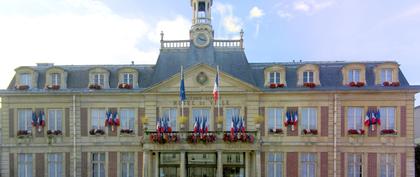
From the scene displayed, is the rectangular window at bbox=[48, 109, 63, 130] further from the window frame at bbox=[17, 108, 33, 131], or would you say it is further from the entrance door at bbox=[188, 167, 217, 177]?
the entrance door at bbox=[188, 167, 217, 177]

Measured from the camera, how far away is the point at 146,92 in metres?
30.5

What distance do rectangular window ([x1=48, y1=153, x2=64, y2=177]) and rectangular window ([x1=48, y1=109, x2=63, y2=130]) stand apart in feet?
7.03

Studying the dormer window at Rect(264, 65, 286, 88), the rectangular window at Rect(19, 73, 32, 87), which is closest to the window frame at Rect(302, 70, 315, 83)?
the dormer window at Rect(264, 65, 286, 88)

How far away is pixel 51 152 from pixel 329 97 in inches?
865

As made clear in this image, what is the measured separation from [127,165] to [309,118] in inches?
574

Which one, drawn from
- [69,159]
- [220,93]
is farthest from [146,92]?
[69,159]

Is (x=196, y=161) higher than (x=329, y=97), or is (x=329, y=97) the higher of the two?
(x=329, y=97)

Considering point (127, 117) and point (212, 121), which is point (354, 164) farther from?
point (127, 117)

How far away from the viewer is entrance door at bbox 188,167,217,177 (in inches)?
1204

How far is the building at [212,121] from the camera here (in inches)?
1163

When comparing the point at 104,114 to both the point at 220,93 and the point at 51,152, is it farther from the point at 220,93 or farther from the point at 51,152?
the point at 220,93

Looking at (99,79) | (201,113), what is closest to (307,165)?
(201,113)

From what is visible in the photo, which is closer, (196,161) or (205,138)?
(205,138)

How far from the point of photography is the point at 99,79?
103ft
